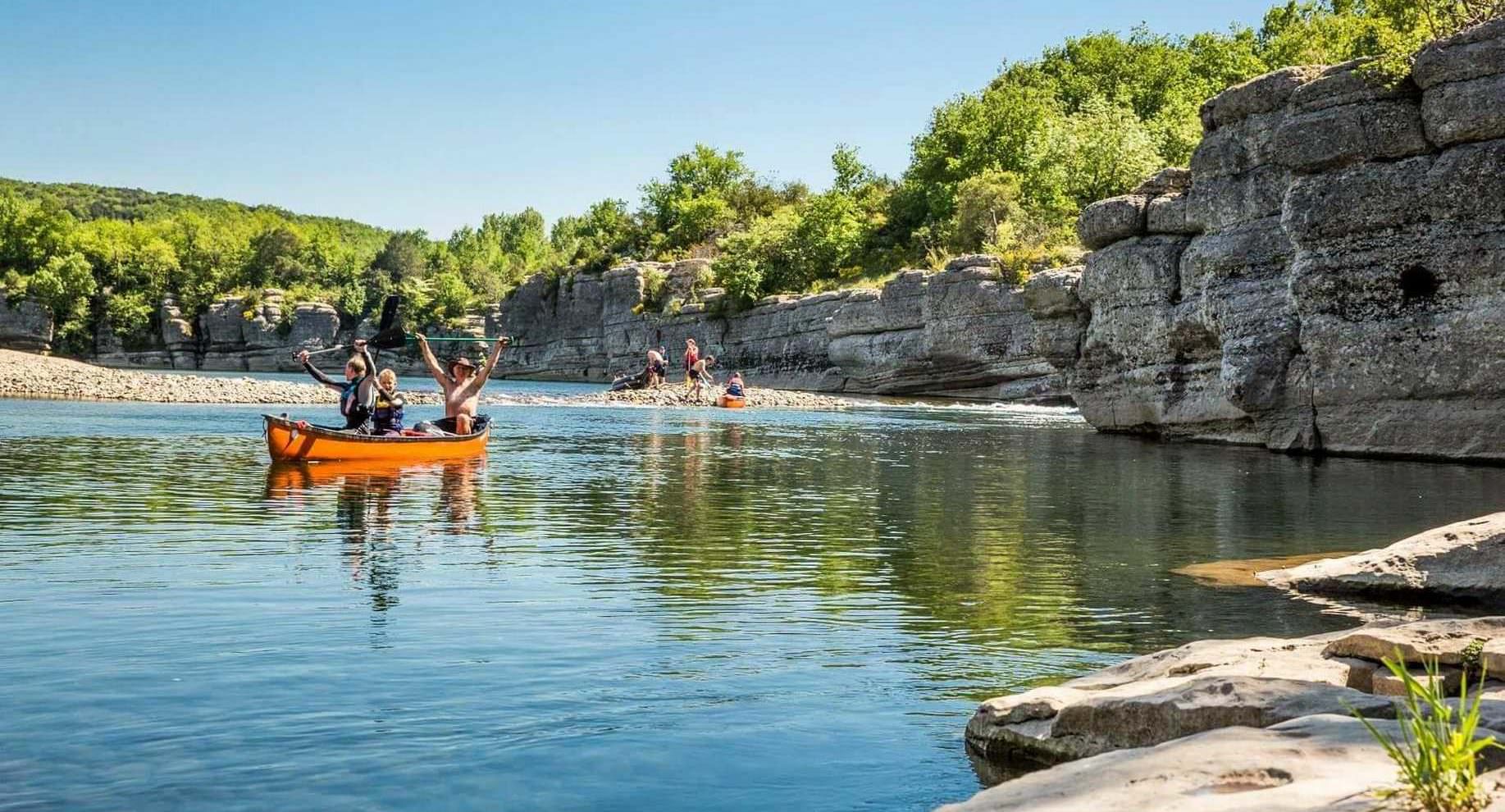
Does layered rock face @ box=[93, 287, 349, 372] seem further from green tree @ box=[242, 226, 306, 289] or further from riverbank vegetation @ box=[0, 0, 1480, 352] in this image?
green tree @ box=[242, 226, 306, 289]

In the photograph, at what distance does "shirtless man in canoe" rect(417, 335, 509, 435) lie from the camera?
27.6 m

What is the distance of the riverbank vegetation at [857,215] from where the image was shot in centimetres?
6525

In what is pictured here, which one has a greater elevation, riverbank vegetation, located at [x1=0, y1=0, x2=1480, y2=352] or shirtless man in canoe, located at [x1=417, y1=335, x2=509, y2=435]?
riverbank vegetation, located at [x1=0, y1=0, x2=1480, y2=352]

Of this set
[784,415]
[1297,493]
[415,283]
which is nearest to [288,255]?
[415,283]

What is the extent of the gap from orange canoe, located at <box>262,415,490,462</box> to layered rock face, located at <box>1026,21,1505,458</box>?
1769 cm

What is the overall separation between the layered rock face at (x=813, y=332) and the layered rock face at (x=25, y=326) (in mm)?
38545

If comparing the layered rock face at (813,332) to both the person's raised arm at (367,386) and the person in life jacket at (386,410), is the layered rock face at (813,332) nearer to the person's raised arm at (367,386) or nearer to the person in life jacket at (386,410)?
the person in life jacket at (386,410)

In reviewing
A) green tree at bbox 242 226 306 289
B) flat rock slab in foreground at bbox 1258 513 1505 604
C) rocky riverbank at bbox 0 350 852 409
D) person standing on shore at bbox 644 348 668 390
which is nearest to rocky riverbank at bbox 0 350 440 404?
rocky riverbank at bbox 0 350 852 409

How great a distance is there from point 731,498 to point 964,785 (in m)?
13.9

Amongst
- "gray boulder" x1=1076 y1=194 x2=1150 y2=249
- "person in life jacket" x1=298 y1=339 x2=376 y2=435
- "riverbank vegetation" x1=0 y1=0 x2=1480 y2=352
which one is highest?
"riverbank vegetation" x1=0 y1=0 x2=1480 y2=352

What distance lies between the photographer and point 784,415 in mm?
49281

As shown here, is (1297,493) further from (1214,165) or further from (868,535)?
(1214,165)

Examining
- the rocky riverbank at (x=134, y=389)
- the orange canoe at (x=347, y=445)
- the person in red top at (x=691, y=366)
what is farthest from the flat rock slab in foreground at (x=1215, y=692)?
the person in red top at (x=691, y=366)

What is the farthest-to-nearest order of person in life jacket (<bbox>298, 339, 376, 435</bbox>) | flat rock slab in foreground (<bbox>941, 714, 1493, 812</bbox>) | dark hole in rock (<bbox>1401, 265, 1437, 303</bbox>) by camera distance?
dark hole in rock (<bbox>1401, 265, 1437, 303</bbox>)
person in life jacket (<bbox>298, 339, 376, 435</bbox>)
flat rock slab in foreground (<bbox>941, 714, 1493, 812</bbox>)
